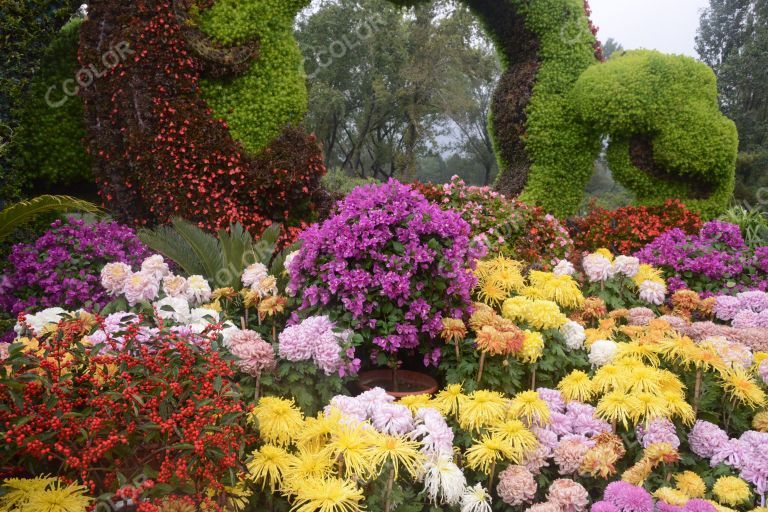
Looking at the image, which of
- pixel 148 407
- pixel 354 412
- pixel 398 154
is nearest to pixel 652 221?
pixel 354 412

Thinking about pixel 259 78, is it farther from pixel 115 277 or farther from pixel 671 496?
pixel 671 496

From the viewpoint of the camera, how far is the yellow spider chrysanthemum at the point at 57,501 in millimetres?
1637

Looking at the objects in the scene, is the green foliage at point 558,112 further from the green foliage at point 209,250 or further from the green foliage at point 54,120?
the green foliage at point 54,120

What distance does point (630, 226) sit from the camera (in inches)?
274

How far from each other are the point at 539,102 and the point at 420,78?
12263 mm

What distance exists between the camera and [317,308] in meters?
3.10

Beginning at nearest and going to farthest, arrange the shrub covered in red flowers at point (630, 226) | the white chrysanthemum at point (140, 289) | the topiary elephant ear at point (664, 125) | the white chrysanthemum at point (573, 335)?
the white chrysanthemum at point (140, 289), the white chrysanthemum at point (573, 335), the shrub covered in red flowers at point (630, 226), the topiary elephant ear at point (664, 125)

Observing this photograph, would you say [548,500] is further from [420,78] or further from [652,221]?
[420,78]

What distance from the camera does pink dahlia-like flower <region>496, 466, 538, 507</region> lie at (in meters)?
2.29

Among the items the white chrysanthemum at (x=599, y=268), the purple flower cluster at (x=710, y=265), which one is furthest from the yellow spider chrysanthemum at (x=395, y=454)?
the purple flower cluster at (x=710, y=265)

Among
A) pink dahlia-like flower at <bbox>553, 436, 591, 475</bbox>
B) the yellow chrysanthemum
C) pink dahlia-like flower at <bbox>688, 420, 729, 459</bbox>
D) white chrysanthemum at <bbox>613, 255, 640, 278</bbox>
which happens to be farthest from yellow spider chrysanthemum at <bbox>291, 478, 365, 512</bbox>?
white chrysanthemum at <bbox>613, 255, 640, 278</bbox>

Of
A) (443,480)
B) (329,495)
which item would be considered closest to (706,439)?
(443,480)

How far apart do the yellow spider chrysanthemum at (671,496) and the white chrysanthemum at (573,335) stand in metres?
1.07

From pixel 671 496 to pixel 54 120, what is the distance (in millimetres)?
6363
